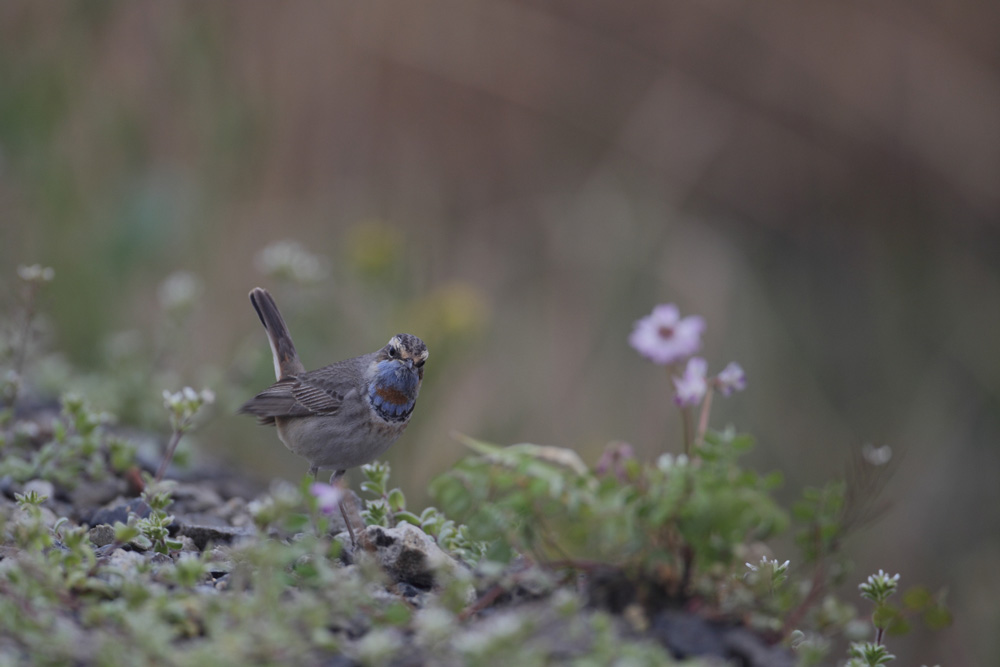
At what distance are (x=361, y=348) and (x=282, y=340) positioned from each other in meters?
1.56

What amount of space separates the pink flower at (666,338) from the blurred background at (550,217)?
98.3 inches

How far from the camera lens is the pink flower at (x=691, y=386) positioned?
76.2 inches


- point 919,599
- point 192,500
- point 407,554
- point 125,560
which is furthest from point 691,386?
point 192,500

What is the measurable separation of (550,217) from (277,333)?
3748 millimetres

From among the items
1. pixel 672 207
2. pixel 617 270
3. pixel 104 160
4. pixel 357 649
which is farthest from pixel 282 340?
pixel 672 207

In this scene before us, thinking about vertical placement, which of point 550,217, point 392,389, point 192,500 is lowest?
point 192,500

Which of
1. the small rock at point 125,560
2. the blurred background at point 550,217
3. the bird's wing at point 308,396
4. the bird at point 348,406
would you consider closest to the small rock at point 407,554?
the small rock at point 125,560

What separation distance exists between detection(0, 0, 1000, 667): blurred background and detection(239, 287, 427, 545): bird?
1006 mm

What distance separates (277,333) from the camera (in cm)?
364

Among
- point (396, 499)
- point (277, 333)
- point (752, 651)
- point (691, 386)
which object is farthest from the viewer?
point (277, 333)

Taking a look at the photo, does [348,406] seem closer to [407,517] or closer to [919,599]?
[407,517]

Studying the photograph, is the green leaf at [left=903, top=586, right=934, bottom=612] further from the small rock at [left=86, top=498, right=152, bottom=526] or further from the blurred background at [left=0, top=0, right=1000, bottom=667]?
the blurred background at [left=0, top=0, right=1000, bottom=667]

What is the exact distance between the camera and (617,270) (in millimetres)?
6223

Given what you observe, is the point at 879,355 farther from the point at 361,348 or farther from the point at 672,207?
the point at 361,348
